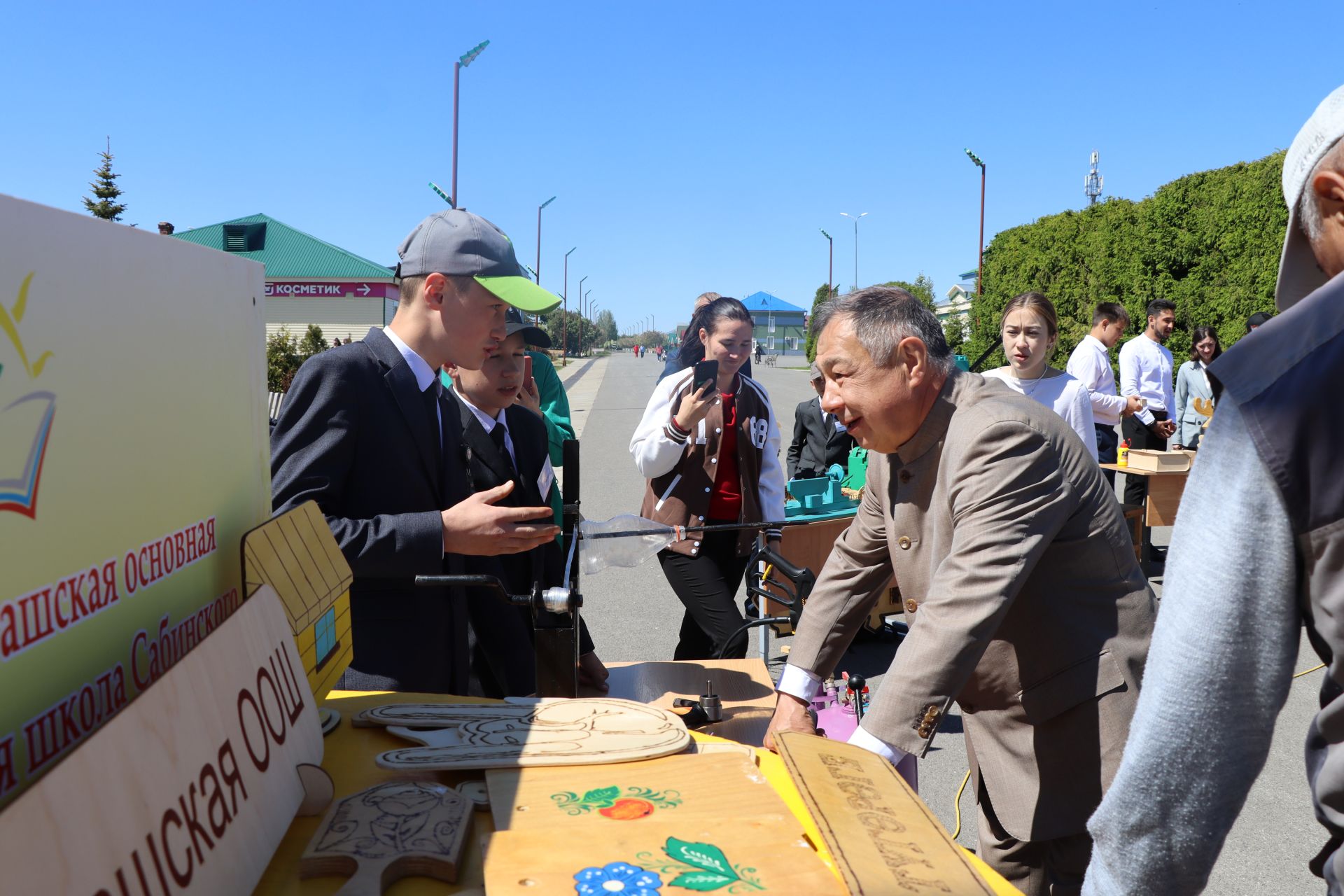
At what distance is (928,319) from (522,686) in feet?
4.86

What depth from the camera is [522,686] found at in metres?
2.78

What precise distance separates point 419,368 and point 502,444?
72cm

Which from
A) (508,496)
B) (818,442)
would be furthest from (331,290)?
(508,496)

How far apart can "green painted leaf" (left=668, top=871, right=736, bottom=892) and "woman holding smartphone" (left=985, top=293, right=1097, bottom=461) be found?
5.11m

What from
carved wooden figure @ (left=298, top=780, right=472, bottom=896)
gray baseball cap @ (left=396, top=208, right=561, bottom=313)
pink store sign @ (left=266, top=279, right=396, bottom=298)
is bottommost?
carved wooden figure @ (left=298, top=780, right=472, bottom=896)

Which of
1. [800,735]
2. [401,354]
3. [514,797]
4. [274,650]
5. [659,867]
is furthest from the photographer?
[401,354]

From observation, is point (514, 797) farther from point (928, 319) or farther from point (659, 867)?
point (928, 319)

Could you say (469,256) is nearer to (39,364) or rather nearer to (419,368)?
(419,368)

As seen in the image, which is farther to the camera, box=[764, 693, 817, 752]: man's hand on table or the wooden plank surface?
the wooden plank surface

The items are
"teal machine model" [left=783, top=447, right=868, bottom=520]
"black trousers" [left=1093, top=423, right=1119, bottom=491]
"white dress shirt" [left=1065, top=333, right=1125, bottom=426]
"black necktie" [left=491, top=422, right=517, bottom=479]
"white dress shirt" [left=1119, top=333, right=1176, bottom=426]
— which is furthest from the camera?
"white dress shirt" [left=1119, top=333, right=1176, bottom=426]

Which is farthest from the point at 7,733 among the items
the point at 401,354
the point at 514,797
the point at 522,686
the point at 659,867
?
the point at 522,686

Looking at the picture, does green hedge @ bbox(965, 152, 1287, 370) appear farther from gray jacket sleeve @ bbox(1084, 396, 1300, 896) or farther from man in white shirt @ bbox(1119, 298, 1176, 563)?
gray jacket sleeve @ bbox(1084, 396, 1300, 896)

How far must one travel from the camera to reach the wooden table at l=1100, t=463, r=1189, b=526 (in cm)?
779

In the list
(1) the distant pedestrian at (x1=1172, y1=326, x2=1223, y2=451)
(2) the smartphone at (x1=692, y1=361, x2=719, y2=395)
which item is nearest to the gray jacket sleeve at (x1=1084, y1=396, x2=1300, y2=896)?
(2) the smartphone at (x1=692, y1=361, x2=719, y2=395)
